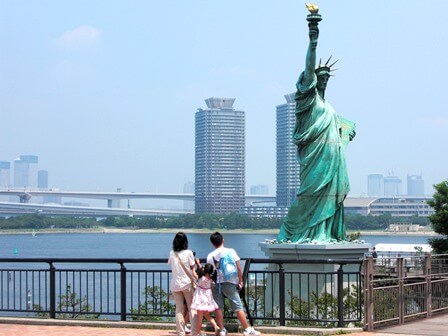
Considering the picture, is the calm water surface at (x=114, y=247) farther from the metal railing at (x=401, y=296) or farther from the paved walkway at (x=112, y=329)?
the paved walkway at (x=112, y=329)

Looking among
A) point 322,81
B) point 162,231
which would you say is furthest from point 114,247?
point 322,81

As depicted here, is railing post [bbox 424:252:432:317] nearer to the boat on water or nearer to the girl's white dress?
the girl's white dress

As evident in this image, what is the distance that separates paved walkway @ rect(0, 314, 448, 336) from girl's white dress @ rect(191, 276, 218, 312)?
0.91 meters

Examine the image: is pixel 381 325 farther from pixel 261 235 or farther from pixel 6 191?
pixel 6 191

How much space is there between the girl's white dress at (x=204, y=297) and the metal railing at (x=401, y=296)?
7.18 feet

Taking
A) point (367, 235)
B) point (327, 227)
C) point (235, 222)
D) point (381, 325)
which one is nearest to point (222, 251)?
point (381, 325)

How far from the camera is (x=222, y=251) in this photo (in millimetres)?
11773

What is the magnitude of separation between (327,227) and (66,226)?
166m

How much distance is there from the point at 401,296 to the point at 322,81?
9.58 meters

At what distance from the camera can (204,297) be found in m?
11.6

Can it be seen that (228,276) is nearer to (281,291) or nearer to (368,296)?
(281,291)

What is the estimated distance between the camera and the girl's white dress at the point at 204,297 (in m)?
11.6

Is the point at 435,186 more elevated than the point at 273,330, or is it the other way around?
the point at 435,186

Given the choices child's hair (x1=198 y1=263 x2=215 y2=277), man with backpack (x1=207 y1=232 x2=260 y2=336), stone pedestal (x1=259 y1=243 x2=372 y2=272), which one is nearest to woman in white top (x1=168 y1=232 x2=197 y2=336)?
child's hair (x1=198 y1=263 x2=215 y2=277)
